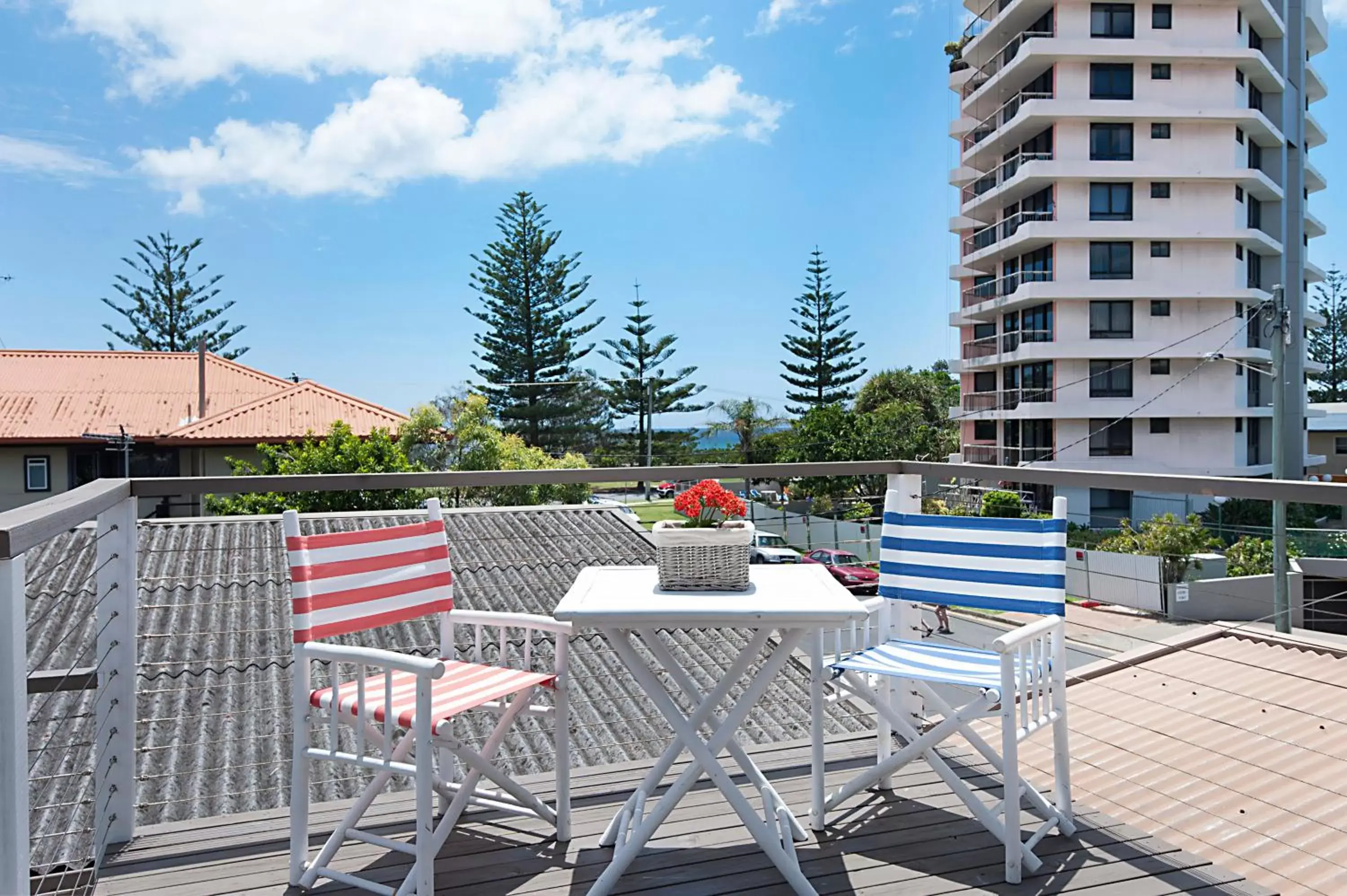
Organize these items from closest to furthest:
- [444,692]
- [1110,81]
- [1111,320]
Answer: [444,692] < [1110,81] < [1111,320]

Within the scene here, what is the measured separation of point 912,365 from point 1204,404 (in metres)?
11.6

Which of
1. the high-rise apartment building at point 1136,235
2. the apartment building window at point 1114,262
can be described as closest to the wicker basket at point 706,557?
the high-rise apartment building at point 1136,235

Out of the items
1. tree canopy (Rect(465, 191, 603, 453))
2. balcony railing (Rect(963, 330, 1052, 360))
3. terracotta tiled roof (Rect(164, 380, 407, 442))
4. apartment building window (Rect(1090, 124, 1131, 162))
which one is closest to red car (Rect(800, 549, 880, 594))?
terracotta tiled roof (Rect(164, 380, 407, 442))

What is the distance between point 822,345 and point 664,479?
2744 centimetres

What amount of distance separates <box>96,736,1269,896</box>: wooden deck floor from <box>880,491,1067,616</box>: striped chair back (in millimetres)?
537

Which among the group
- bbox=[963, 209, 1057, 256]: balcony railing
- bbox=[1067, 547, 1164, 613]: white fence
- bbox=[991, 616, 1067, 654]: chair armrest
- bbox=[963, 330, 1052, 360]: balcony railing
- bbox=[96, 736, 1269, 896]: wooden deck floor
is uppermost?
bbox=[963, 209, 1057, 256]: balcony railing

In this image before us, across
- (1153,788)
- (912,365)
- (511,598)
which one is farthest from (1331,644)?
(912,365)

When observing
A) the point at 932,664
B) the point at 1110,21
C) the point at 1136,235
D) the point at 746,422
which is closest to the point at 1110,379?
the point at 1136,235

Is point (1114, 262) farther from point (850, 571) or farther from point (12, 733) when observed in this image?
point (12, 733)

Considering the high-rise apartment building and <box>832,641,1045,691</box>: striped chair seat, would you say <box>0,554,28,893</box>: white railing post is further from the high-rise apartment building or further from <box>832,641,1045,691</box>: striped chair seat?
the high-rise apartment building

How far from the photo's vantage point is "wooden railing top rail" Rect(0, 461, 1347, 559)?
213cm

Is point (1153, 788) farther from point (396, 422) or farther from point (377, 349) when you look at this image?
point (377, 349)

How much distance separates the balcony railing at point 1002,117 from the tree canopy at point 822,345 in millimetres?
5914

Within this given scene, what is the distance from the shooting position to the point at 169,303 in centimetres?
2728
